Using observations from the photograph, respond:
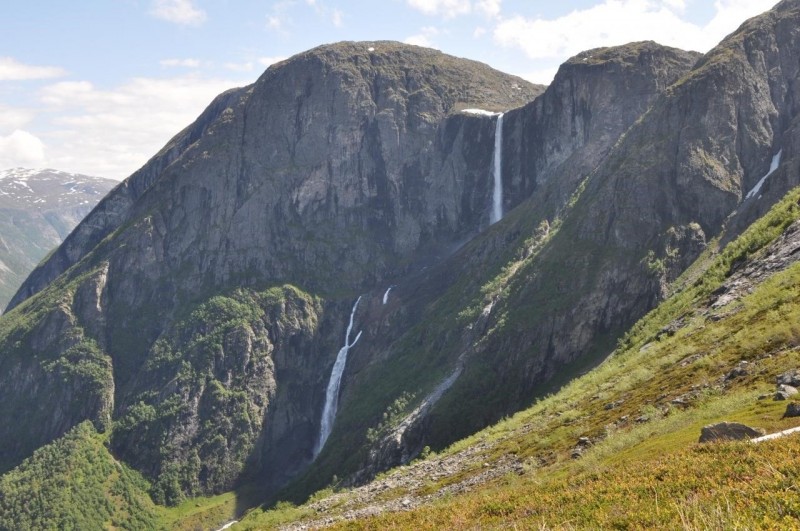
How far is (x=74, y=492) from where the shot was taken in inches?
4525

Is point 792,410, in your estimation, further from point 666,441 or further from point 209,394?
point 209,394

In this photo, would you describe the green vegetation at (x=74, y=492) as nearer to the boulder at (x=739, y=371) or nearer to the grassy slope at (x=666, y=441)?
the grassy slope at (x=666, y=441)

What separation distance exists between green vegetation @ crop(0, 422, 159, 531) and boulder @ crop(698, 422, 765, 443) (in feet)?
386

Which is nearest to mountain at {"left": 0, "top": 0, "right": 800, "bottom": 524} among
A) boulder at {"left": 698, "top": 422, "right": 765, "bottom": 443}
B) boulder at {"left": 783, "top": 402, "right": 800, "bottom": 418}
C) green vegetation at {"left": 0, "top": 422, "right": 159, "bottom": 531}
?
green vegetation at {"left": 0, "top": 422, "right": 159, "bottom": 531}

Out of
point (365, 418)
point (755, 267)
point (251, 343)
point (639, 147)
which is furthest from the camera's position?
point (251, 343)

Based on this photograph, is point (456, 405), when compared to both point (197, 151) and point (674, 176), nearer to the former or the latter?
point (674, 176)

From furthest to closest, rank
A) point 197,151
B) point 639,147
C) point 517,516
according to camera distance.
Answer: point 197,151 → point 639,147 → point 517,516

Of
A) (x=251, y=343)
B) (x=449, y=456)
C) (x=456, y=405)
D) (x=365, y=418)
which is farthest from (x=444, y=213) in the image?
(x=449, y=456)

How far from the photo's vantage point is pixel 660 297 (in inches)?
3017

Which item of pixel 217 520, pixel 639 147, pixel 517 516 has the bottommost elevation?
pixel 217 520

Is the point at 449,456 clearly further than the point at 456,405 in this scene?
No

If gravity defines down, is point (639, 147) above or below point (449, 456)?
above

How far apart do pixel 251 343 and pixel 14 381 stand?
2540 inches

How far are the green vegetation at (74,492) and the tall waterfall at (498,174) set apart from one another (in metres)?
103
